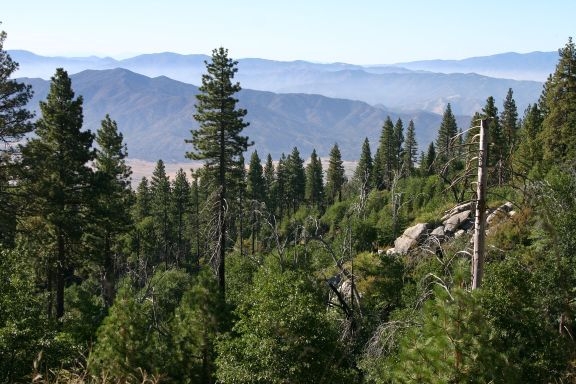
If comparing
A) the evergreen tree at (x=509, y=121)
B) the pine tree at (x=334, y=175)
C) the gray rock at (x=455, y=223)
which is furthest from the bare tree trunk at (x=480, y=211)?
the pine tree at (x=334, y=175)

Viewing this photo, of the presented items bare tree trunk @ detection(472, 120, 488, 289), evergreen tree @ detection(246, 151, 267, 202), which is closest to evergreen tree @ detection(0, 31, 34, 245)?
bare tree trunk @ detection(472, 120, 488, 289)

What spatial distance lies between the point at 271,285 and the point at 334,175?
77166mm

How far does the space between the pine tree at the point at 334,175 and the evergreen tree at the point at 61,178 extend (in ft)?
210

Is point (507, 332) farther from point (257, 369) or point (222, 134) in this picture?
point (222, 134)

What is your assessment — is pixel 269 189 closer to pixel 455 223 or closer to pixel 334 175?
pixel 334 175

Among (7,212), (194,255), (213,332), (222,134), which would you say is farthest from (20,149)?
(194,255)

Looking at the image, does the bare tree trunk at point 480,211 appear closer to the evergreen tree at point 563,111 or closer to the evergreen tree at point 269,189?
the evergreen tree at point 563,111

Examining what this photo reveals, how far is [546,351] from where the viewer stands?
10672 mm

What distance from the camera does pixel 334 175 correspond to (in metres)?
91.0

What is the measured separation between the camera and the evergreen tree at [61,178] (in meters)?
22.6

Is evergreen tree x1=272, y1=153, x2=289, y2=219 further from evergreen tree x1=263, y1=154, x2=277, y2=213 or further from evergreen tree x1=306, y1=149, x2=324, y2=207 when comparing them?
evergreen tree x1=306, y1=149, x2=324, y2=207

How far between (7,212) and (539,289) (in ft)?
63.6

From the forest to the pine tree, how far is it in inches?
1846

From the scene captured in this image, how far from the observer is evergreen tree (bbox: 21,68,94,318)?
74.2 ft
